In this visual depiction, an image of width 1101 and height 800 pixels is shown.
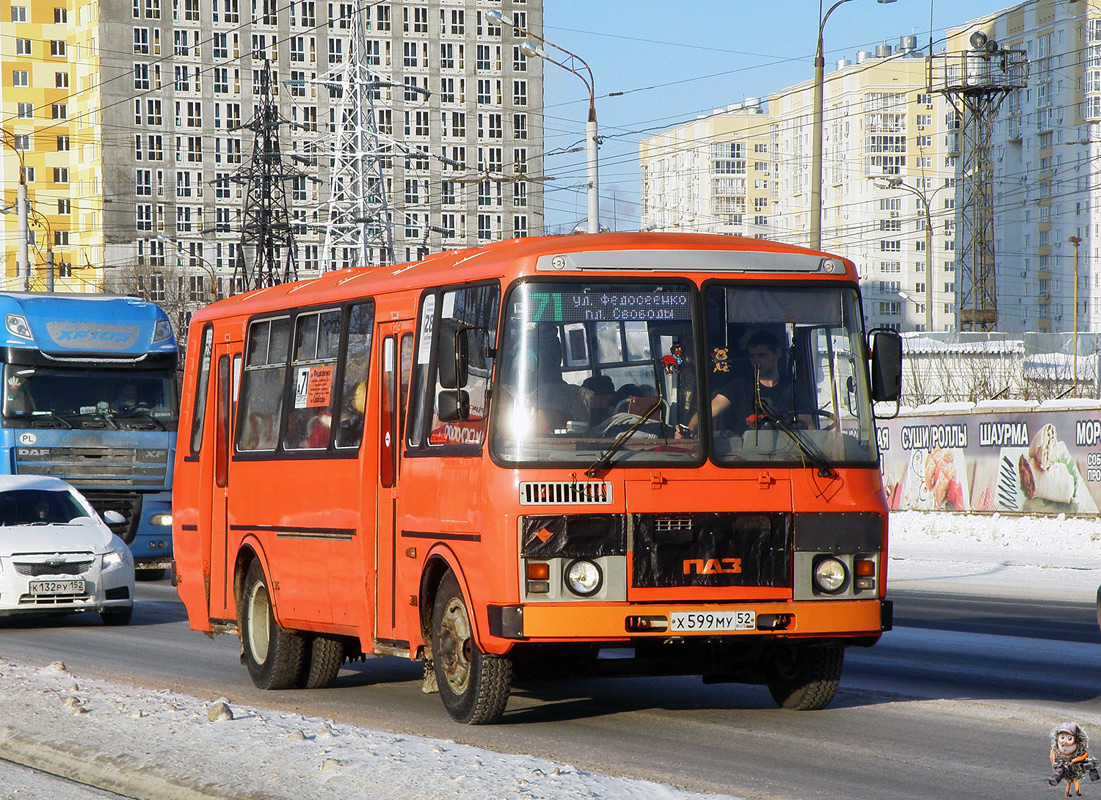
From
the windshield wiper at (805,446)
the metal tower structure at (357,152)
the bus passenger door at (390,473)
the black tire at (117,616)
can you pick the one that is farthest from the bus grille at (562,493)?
the metal tower structure at (357,152)

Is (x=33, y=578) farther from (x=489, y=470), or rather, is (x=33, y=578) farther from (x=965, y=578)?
(x=965, y=578)

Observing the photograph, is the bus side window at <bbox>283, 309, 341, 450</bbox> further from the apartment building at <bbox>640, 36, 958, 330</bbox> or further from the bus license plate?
the apartment building at <bbox>640, 36, 958, 330</bbox>

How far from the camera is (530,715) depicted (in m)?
10.4

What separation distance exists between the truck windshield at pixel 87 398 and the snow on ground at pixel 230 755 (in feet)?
37.0

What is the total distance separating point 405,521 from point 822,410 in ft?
8.75

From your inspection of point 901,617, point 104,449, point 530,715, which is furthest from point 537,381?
point 104,449

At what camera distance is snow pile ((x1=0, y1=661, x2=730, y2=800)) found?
725 cm

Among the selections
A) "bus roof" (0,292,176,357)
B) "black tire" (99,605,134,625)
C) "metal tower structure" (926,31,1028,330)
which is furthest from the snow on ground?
"metal tower structure" (926,31,1028,330)

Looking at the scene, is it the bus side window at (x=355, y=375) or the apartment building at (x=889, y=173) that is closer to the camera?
the bus side window at (x=355, y=375)

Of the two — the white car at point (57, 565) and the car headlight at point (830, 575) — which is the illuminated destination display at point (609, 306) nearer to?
the car headlight at point (830, 575)

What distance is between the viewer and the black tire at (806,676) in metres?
10.2

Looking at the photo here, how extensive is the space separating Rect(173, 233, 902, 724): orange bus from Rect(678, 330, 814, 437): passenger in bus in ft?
0.04

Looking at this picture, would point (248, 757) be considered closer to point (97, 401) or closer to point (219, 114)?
point (97, 401)

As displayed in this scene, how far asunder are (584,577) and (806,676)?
198 cm
